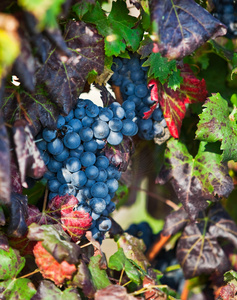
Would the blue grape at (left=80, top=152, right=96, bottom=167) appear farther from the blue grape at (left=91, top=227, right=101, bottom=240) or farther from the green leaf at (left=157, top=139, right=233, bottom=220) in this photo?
the green leaf at (left=157, top=139, right=233, bottom=220)

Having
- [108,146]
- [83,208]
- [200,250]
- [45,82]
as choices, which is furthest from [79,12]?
[200,250]

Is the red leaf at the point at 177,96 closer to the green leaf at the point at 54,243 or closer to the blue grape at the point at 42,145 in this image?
the blue grape at the point at 42,145

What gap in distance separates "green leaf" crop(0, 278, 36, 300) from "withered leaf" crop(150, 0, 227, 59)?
0.57 meters

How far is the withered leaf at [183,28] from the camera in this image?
2.40 ft

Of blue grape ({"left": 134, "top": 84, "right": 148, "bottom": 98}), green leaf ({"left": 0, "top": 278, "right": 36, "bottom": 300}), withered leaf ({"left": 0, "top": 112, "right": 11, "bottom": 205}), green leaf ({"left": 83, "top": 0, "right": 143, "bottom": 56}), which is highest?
green leaf ({"left": 83, "top": 0, "right": 143, "bottom": 56})

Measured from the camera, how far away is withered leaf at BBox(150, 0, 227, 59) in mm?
731

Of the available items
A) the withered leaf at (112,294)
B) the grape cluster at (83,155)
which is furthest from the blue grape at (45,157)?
the withered leaf at (112,294)

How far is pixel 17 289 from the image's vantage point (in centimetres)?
75

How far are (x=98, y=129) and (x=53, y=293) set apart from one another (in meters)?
0.38

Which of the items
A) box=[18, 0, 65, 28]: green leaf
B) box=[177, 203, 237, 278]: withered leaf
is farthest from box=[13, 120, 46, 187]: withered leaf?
box=[177, 203, 237, 278]: withered leaf

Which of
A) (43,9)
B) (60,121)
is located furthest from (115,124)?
(43,9)

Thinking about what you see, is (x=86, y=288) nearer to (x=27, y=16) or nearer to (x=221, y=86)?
(x=27, y=16)

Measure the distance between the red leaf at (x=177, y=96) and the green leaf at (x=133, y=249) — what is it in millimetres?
354

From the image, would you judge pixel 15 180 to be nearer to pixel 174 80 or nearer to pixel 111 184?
pixel 111 184
